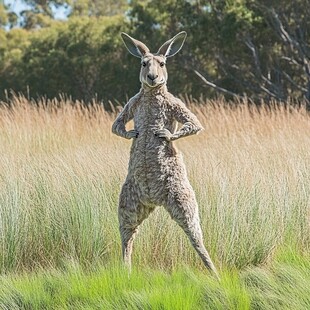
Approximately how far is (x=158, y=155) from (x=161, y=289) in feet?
2.51

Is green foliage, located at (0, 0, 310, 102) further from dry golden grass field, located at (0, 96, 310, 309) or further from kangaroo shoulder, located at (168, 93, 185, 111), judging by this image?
kangaroo shoulder, located at (168, 93, 185, 111)

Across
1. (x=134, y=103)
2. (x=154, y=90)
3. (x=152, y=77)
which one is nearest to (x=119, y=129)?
(x=134, y=103)

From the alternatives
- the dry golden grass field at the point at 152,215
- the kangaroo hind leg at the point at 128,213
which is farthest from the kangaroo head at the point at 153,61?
the dry golden grass field at the point at 152,215

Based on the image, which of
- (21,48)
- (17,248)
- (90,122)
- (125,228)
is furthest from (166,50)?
(21,48)

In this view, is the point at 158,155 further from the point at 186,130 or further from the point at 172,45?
the point at 172,45

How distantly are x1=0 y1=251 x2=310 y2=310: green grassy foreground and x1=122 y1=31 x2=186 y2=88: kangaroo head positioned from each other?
44.6 inches

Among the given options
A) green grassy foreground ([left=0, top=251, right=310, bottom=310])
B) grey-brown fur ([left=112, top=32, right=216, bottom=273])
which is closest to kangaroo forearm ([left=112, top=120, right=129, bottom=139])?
grey-brown fur ([left=112, top=32, right=216, bottom=273])

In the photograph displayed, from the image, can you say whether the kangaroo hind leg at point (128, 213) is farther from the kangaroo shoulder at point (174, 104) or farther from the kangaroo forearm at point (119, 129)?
the kangaroo shoulder at point (174, 104)

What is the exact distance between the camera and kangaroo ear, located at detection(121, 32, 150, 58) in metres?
4.42

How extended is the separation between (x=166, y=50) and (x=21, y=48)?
20.9 meters

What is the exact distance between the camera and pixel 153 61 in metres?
4.26

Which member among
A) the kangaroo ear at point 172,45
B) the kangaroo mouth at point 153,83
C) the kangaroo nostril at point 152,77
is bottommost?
the kangaroo mouth at point 153,83

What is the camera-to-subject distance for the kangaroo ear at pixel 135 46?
4418 millimetres

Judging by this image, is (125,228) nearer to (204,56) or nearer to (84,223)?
(84,223)
